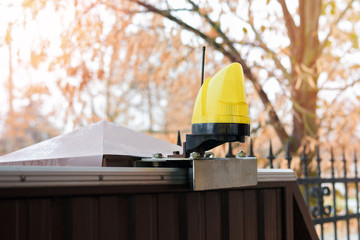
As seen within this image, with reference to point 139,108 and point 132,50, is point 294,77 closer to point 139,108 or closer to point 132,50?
point 132,50

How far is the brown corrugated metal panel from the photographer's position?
100 cm

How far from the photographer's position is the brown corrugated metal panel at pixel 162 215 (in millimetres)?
1005

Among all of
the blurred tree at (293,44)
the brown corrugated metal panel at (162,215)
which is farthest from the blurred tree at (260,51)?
the brown corrugated metal panel at (162,215)

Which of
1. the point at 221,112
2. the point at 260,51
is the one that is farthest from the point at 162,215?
the point at 260,51

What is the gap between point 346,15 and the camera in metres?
6.02

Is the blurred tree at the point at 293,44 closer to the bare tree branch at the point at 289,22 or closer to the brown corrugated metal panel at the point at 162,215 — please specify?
the bare tree branch at the point at 289,22

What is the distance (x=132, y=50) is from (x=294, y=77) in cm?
251

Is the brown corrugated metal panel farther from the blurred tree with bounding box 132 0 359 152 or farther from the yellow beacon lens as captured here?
the blurred tree with bounding box 132 0 359 152

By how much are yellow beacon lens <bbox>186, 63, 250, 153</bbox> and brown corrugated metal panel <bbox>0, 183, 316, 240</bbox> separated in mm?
178

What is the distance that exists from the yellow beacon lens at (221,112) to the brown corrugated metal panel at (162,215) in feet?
0.58

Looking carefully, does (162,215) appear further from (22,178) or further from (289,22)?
(289,22)

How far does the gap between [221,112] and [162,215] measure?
0.35 m

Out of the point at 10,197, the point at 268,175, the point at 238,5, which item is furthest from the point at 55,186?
the point at 238,5

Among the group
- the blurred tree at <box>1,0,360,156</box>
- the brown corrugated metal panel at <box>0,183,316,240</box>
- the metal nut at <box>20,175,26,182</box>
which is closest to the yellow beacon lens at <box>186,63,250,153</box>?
the brown corrugated metal panel at <box>0,183,316,240</box>
